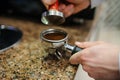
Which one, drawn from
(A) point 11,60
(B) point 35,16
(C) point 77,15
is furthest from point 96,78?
(B) point 35,16

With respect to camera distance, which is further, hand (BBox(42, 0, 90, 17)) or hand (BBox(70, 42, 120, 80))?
hand (BBox(42, 0, 90, 17))

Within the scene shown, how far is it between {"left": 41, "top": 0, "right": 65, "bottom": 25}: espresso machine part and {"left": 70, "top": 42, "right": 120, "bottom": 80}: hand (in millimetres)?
168

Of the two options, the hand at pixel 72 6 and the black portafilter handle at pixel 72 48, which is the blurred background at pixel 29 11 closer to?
the hand at pixel 72 6

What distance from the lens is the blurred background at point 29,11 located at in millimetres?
1224

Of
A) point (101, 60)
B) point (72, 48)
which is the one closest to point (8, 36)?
point (72, 48)

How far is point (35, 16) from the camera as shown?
1275mm

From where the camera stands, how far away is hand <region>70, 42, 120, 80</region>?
73cm

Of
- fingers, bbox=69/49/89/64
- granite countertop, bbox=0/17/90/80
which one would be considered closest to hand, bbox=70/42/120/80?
fingers, bbox=69/49/89/64

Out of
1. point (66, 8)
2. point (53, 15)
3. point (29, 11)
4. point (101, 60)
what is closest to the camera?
point (101, 60)

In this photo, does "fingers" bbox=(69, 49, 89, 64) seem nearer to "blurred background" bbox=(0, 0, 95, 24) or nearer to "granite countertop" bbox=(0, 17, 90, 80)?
"granite countertop" bbox=(0, 17, 90, 80)

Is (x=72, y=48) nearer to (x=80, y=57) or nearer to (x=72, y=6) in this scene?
(x=80, y=57)

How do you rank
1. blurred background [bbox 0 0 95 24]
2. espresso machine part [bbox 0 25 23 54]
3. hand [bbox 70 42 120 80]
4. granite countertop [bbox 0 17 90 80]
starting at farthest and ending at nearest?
blurred background [bbox 0 0 95 24] < espresso machine part [bbox 0 25 23 54] < granite countertop [bbox 0 17 90 80] < hand [bbox 70 42 120 80]

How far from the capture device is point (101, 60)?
754 mm

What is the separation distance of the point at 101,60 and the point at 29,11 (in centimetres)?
63
